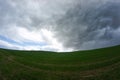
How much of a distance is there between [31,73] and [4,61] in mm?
10590

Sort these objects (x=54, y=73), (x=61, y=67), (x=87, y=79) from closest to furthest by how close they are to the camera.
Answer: (x=87, y=79)
(x=54, y=73)
(x=61, y=67)

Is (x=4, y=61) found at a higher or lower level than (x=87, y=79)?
higher

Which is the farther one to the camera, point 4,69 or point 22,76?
point 4,69

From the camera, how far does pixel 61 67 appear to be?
5106 centimetres

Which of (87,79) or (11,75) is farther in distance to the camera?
(11,75)

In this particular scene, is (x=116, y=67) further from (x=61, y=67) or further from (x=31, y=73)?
(x=31, y=73)

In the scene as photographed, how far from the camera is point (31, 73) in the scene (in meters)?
45.8

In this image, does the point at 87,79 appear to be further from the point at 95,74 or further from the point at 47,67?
the point at 47,67

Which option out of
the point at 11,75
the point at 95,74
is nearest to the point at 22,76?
the point at 11,75

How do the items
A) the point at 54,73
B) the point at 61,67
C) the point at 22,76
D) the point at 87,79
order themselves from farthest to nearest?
the point at 61,67, the point at 54,73, the point at 22,76, the point at 87,79

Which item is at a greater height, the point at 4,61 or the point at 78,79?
the point at 4,61

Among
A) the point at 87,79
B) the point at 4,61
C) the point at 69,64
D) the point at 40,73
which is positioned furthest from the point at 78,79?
the point at 4,61

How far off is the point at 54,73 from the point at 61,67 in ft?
16.0

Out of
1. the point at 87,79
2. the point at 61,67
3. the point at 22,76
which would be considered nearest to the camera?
the point at 87,79
